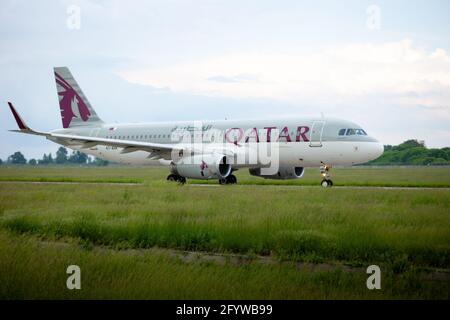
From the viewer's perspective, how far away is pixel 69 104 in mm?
41719

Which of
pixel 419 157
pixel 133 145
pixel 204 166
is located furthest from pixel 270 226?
pixel 419 157

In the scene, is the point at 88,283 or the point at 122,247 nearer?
the point at 88,283

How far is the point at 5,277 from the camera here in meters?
8.31

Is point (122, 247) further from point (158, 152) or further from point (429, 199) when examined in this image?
point (158, 152)

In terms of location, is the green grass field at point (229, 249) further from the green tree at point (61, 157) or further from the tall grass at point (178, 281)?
the green tree at point (61, 157)

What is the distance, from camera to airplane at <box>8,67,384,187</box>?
1148 inches

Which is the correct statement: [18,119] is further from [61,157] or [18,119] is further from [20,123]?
[61,157]

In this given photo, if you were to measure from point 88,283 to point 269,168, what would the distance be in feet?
82.8

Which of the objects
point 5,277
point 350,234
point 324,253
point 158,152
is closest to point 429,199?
point 350,234

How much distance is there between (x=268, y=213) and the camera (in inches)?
610

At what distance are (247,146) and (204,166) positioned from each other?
2.79m
